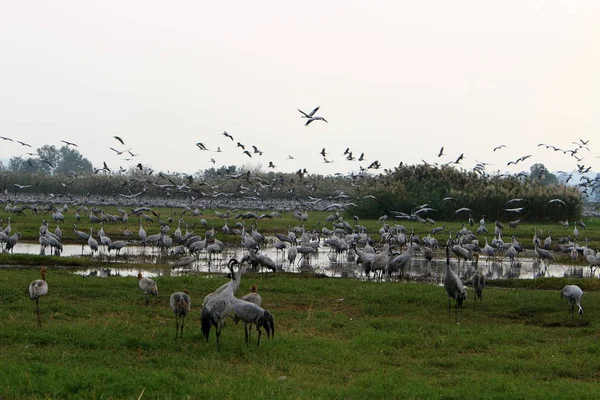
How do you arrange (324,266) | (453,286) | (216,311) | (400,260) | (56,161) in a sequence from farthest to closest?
(56,161) < (324,266) < (400,260) < (453,286) < (216,311)

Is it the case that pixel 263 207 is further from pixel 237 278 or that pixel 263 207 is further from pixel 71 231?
pixel 237 278

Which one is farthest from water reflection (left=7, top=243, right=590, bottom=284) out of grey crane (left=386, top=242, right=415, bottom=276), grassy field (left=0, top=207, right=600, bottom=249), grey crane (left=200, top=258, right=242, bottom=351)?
grey crane (left=200, top=258, right=242, bottom=351)

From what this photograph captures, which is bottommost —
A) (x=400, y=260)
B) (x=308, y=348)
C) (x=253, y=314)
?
(x=308, y=348)

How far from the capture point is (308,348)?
40.4ft

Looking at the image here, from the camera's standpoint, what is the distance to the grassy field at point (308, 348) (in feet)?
32.0

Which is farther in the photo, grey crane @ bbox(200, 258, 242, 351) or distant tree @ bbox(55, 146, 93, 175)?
distant tree @ bbox(55, 146, 93, 175)

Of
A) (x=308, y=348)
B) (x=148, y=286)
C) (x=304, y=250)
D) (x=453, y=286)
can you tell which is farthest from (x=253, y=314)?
(x=304, y=250)

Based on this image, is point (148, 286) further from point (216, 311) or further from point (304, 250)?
point (304, 250)

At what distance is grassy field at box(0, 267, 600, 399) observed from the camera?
384 inches

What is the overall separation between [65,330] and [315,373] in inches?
181

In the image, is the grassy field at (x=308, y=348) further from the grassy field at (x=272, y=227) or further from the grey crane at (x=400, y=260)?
the grassy field at (x=272, y=227)

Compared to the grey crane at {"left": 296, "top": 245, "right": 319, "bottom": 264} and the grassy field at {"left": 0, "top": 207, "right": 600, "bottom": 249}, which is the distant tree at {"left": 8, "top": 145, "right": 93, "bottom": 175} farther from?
the grey crane at {"left": 296, "top": 245, "right": 319, "bottom": 264}

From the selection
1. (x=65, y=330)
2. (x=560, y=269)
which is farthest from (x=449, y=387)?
(x=560, y=269)

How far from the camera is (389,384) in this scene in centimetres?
1016
